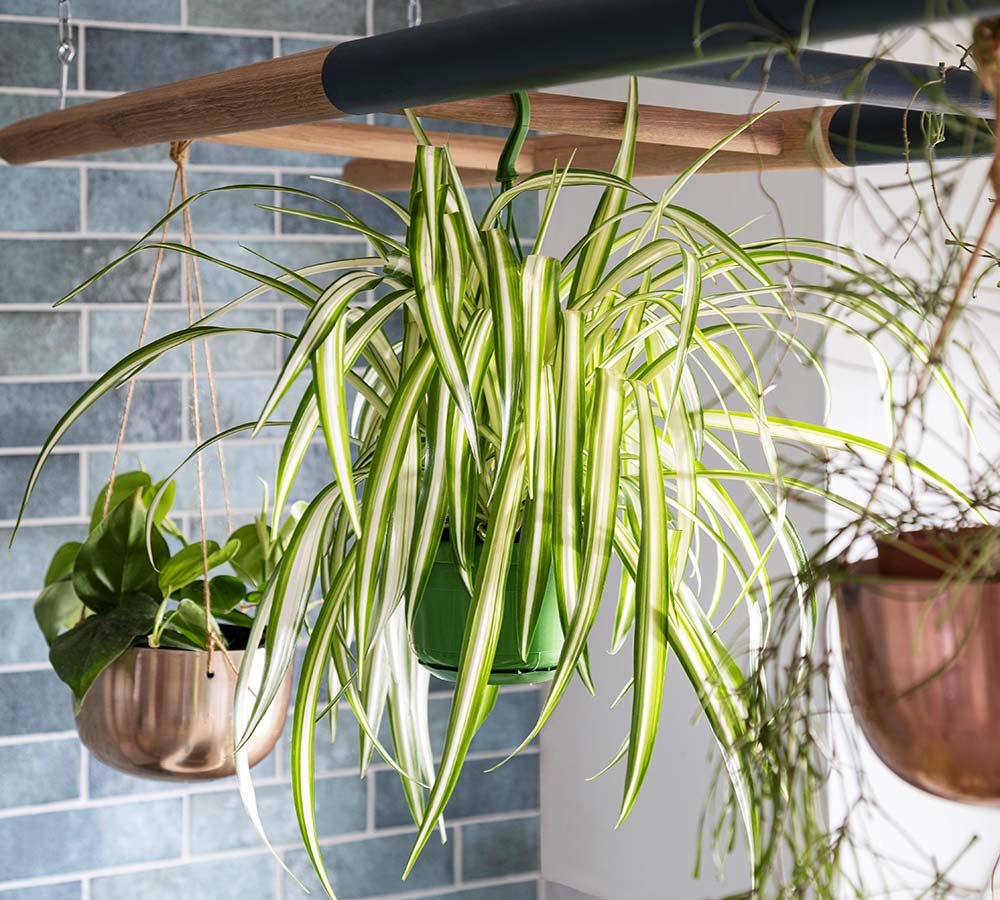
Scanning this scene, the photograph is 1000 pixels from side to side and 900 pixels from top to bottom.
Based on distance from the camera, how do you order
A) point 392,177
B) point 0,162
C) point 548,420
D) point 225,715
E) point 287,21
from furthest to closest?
1. point 287,21
2. point 0,162
3. point 392,177
4. point 225,715
5. point 548,420

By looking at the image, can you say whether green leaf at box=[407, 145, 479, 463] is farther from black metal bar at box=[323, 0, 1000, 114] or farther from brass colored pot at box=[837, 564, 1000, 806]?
brass colored pot at box=[837, 564, 1000, 806]

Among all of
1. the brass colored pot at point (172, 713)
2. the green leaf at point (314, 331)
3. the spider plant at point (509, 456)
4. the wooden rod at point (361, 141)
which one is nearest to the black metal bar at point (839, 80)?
the spider plant at point (509, 456)

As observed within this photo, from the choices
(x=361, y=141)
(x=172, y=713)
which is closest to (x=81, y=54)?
(x=361, y=141)

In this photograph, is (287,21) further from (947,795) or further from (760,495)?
(947,795)

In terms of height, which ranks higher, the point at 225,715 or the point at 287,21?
the point at 287,21

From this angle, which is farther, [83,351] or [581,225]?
[581,225]

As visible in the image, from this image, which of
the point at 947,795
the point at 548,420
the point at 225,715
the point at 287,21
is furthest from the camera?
the point at 287,21

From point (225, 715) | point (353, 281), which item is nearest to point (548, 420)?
point (353, 281)

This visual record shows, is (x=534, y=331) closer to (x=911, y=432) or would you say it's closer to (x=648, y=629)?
(x=648, y=629)

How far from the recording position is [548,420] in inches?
38.8

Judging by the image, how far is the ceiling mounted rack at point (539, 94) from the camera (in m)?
0.61

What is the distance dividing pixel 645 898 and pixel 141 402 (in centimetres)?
129

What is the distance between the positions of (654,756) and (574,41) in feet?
5.89

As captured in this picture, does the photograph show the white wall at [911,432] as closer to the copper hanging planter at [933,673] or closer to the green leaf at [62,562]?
the green leaf at [62,562]
